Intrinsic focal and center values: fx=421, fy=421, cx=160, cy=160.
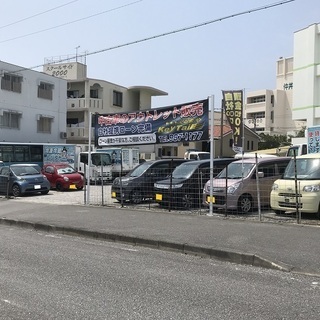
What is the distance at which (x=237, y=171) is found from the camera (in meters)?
13.7

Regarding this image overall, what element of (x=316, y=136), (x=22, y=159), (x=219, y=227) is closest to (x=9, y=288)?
(x=219, y=227)

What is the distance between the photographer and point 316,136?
55.9 ft

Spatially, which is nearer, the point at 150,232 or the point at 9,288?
the point at 9,288

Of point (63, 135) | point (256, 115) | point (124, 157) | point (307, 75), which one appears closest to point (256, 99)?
point (256, 115)

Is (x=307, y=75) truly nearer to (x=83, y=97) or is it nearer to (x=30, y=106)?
(x=83, y=97)

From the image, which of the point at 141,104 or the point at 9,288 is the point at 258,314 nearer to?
the point at 9,288

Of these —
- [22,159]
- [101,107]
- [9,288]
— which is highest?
[101,107]

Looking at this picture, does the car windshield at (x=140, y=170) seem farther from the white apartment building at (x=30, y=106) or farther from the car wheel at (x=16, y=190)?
the white apartment building at (x=30, y=106)

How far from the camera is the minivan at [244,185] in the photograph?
1259cm

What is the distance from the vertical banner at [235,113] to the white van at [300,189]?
1.61 meters

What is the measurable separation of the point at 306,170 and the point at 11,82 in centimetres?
2858

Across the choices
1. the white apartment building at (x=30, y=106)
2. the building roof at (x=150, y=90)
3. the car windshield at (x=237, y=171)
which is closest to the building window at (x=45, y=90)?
the white apartment building at (x=30, y=106)

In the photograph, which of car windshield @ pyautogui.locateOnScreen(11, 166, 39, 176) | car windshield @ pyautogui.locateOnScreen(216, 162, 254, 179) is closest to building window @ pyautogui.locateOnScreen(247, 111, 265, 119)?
car windshield @ pyautogui.locateOnScreen(11, 166, 39, 176)

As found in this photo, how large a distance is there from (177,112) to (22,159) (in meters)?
17.4
